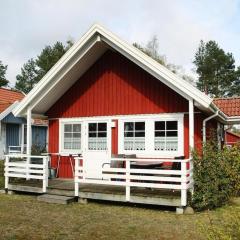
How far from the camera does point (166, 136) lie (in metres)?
12.3

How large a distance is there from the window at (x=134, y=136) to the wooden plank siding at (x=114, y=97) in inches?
14.9

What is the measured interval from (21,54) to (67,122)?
48.2 m

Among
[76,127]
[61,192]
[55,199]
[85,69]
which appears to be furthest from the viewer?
[76,127]

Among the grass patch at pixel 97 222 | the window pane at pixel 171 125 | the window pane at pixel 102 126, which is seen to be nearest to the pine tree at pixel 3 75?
the window pane at pixel 102 126

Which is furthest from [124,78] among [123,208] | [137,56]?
[123,208]

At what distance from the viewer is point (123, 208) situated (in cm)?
1009

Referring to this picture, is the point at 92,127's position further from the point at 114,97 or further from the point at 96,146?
the point at 114,97

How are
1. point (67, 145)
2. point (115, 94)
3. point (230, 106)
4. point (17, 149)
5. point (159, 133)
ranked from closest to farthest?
point (159, 133)
point (115, 94)
point (67, 145)
point (230, 106)
point (17, 149)

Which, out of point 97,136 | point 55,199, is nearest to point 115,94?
point 97,136

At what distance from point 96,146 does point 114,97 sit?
187cm

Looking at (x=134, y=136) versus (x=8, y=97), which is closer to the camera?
(x=134, y=136)

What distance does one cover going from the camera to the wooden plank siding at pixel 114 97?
12.4 meters

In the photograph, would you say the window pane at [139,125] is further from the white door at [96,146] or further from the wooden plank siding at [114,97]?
the white door at [96,146]

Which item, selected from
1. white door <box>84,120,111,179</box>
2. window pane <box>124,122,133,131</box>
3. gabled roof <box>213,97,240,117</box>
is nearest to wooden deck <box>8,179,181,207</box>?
white door <box>84,120,111,179</box>
